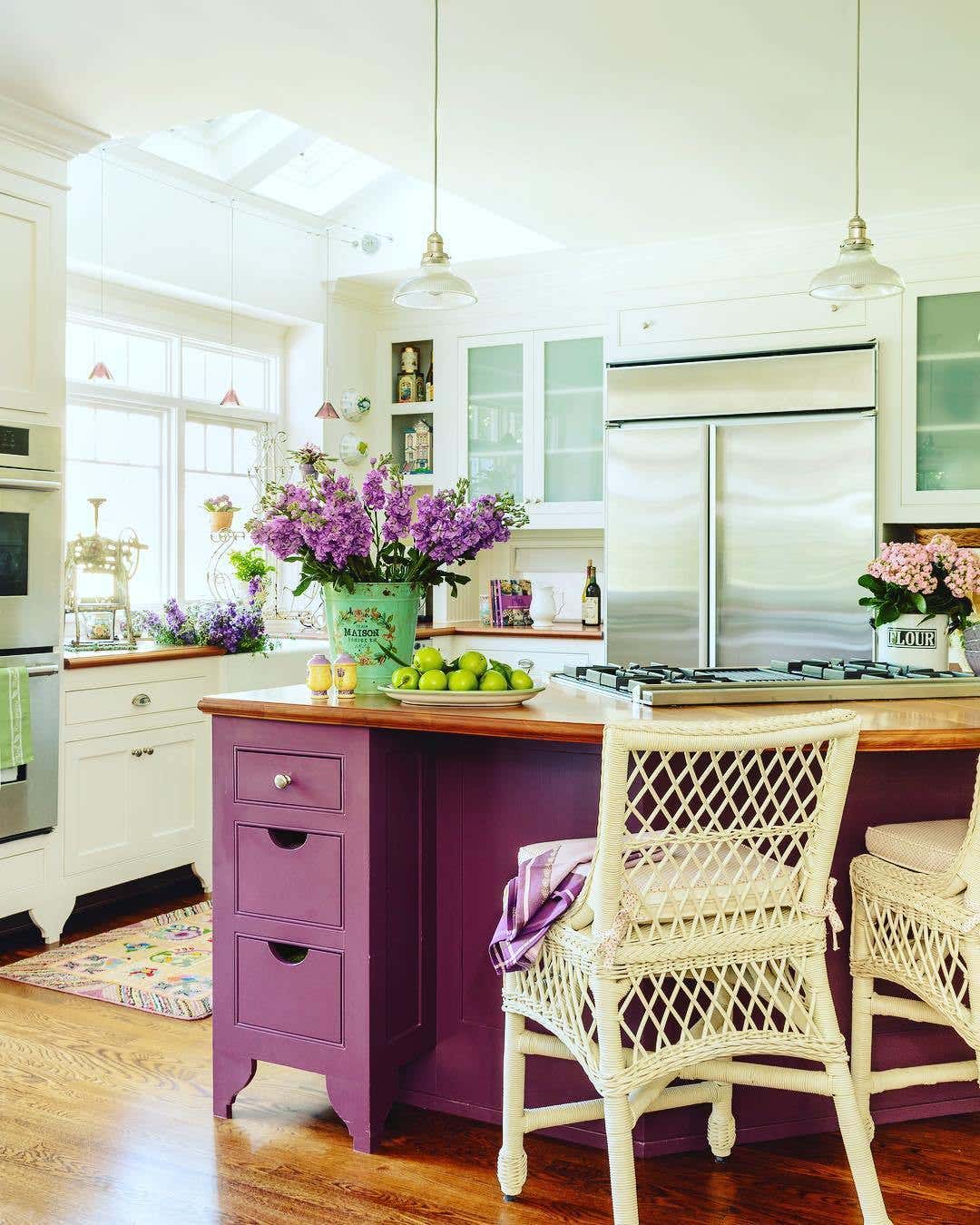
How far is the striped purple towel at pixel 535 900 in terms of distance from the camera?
1.92 meters

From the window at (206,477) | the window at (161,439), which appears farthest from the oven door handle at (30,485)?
the window at (206,477)

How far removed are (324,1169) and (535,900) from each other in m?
0.76

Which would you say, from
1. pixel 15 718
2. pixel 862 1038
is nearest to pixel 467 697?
pixel 862 1038

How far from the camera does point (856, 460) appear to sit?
4.48 metres

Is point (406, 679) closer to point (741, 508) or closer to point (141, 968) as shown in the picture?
point (141, 968)

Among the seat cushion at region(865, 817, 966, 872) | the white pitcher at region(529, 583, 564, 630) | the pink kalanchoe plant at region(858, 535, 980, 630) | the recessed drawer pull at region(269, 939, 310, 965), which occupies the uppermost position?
the pink kalanchoe plant at region(858, 535, 980, 630)

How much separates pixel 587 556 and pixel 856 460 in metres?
1.48

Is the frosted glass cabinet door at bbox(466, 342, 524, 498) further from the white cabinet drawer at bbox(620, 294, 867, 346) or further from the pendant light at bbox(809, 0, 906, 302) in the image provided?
the pendant light at bbox(809, 0, 906, 302)

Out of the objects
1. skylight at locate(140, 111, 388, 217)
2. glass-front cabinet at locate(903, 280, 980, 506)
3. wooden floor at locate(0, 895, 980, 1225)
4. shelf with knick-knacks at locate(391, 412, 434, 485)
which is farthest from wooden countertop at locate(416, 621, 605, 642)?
wooden floor at locate(0, 895, 980, 1225)

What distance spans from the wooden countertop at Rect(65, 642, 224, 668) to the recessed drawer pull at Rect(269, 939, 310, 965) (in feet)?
5.29

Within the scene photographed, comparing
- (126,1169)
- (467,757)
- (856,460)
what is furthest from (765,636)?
(126,1169)

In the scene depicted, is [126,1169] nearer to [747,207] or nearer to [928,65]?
[928,65]

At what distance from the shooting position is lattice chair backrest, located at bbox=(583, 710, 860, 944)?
173cm

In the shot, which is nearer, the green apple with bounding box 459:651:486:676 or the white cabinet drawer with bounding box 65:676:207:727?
the green apple with bounding box 459:651:486:676
